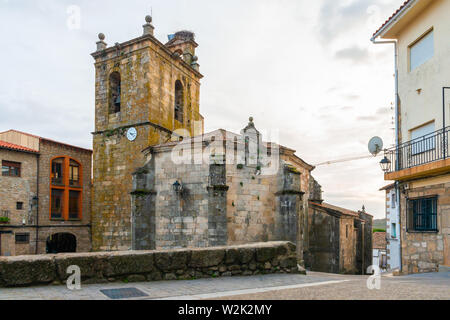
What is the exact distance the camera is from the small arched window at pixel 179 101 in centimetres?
2411

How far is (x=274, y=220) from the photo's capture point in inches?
567

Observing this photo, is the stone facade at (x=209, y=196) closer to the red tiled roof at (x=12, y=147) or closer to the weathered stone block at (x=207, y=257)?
the weathered stone block at (x=207, y=257)

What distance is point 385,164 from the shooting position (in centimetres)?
1208

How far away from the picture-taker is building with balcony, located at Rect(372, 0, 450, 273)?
9.93 meters

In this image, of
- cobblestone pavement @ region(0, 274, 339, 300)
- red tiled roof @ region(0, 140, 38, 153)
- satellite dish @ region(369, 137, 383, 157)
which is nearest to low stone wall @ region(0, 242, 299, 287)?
cobblestone pavement @ region(0, 274, 339, 300)

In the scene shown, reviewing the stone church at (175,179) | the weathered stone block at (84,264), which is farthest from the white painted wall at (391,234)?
the weathered stone block at (84,264)

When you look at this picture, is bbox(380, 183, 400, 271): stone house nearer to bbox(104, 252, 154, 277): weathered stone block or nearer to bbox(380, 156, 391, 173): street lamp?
bbox(380, 156, 391, 173): street lamp

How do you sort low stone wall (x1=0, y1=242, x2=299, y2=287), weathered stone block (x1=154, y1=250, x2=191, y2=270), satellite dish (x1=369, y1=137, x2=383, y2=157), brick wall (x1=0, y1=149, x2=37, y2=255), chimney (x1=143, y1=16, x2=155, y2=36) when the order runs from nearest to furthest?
low stone wall (x1=0, y1=242, x2=299, y2=287)
weathered stone block (x1=154, y1=250, x2=191, y2=270)
satellite dish (x1=369, y1=137, x2=383, y2=157)
chimney (x1=143, y1=16, x2=155, y2=36)
brick wall (x1=0, y1=149, x2=37, y2=255)

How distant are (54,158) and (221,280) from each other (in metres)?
23.3

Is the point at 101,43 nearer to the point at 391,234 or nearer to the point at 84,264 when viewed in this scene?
the point at 84,264

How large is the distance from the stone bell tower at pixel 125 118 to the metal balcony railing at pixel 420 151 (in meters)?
13.0

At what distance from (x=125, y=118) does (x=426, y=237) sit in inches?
663

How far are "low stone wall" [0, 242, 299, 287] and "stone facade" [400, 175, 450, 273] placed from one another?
14.9 ft
